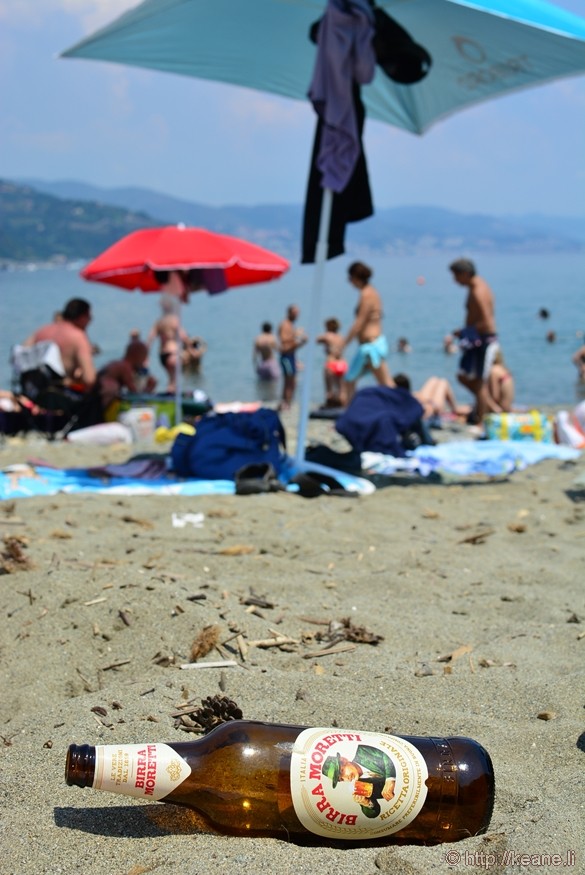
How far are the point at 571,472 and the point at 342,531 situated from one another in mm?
2932

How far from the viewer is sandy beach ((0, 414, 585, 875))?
182 cm

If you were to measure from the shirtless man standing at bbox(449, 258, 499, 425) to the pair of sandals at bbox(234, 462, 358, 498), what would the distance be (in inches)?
185

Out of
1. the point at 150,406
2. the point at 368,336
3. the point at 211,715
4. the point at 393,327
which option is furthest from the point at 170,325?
the point at 393,327

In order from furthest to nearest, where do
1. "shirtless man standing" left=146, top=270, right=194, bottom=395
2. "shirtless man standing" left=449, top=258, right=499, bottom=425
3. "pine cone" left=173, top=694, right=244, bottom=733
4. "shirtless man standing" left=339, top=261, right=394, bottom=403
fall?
1. "shirtless man standing" left=339, top=261, right=394, bottom=403
2. "shirtless man standing" left=449, top=258, right=499, bottom=425
3. "shirtless man standing" left=146, top=270, right=194, bottom=395
4. "pine cone" left=173, top=694, right=244, bottom=733

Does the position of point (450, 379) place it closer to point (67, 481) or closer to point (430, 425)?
point (430, 425)

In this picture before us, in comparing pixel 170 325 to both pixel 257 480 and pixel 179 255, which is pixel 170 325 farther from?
pixel 257 480

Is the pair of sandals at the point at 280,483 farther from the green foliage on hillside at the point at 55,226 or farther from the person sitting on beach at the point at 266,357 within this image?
the green foliage on hillside at the point at 55,226

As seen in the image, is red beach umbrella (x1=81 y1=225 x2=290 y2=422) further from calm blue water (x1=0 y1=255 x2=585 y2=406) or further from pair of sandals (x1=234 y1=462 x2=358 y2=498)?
pair of sandals (x1=234 y1=462 x2=358 y2=498)

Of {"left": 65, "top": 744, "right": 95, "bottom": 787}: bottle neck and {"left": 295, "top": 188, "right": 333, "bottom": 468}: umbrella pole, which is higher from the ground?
{"left": 295, "top": 188, "right": 333, "bottom": 468}: umbrella pole

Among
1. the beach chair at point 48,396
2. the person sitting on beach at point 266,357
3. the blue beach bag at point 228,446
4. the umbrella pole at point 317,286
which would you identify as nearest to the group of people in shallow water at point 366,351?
the beach chair at point 48,396

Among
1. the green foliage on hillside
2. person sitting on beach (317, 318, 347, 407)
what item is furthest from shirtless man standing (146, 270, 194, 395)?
the green foliage on hillside

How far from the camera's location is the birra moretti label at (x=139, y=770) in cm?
173

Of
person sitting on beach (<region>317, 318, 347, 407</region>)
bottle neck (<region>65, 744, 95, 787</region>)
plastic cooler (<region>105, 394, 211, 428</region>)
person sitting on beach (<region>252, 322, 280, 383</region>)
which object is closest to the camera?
bottle neck (<region>65, 744, 95, 787</region>)

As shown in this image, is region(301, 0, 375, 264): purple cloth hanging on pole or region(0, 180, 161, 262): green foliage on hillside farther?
region(0, 180, 161, 262): green foliage on hillside
